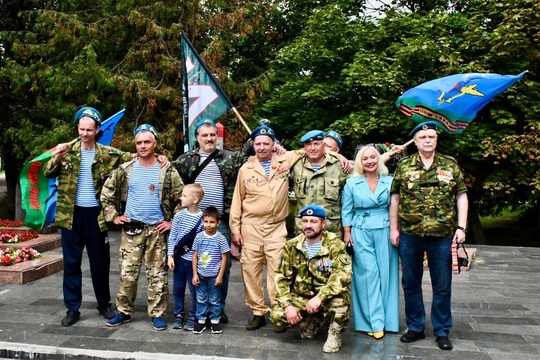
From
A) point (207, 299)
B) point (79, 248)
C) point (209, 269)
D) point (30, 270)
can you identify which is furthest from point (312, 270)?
point (30, 270)

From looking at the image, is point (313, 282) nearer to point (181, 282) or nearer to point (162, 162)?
point (181, 282)

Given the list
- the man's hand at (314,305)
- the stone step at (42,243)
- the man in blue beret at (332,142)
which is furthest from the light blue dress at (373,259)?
the stone step at (42,243)

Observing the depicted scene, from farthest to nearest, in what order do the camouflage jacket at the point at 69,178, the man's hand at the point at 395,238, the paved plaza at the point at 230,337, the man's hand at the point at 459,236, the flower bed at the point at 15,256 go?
the flower bed at the point at 15,256, the camouflage jacket at the point at 69,178, the man's hand at the point at 395,238, the man's hand at the point at 459,236, the paved plaza at the point at 230,337

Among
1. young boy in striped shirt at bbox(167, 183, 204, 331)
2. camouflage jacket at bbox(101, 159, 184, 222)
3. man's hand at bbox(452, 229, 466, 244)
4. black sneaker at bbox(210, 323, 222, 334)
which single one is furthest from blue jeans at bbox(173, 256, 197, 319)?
man's hand at bbox(452, 229, 466, 244)

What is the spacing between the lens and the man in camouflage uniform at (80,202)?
507cm

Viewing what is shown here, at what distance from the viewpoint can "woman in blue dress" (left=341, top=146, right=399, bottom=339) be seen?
4840 millimetres

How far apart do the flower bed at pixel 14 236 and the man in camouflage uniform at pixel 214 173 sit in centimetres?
534

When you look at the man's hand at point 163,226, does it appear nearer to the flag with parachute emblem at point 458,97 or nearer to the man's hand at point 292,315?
the man's hand at point 292,315

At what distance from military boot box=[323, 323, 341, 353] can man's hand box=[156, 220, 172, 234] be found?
1.89 m

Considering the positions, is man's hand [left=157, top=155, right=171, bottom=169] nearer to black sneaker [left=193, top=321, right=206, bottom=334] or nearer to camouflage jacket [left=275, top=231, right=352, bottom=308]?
camouflage jacket [left=275, top=231, right=352, bottom=308]

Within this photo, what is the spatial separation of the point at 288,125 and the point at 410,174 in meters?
9.96

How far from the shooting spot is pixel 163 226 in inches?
197

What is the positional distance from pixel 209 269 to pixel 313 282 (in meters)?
1.04

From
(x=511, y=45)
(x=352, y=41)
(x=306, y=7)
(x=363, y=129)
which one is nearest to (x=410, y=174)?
(x=363, y=129)
